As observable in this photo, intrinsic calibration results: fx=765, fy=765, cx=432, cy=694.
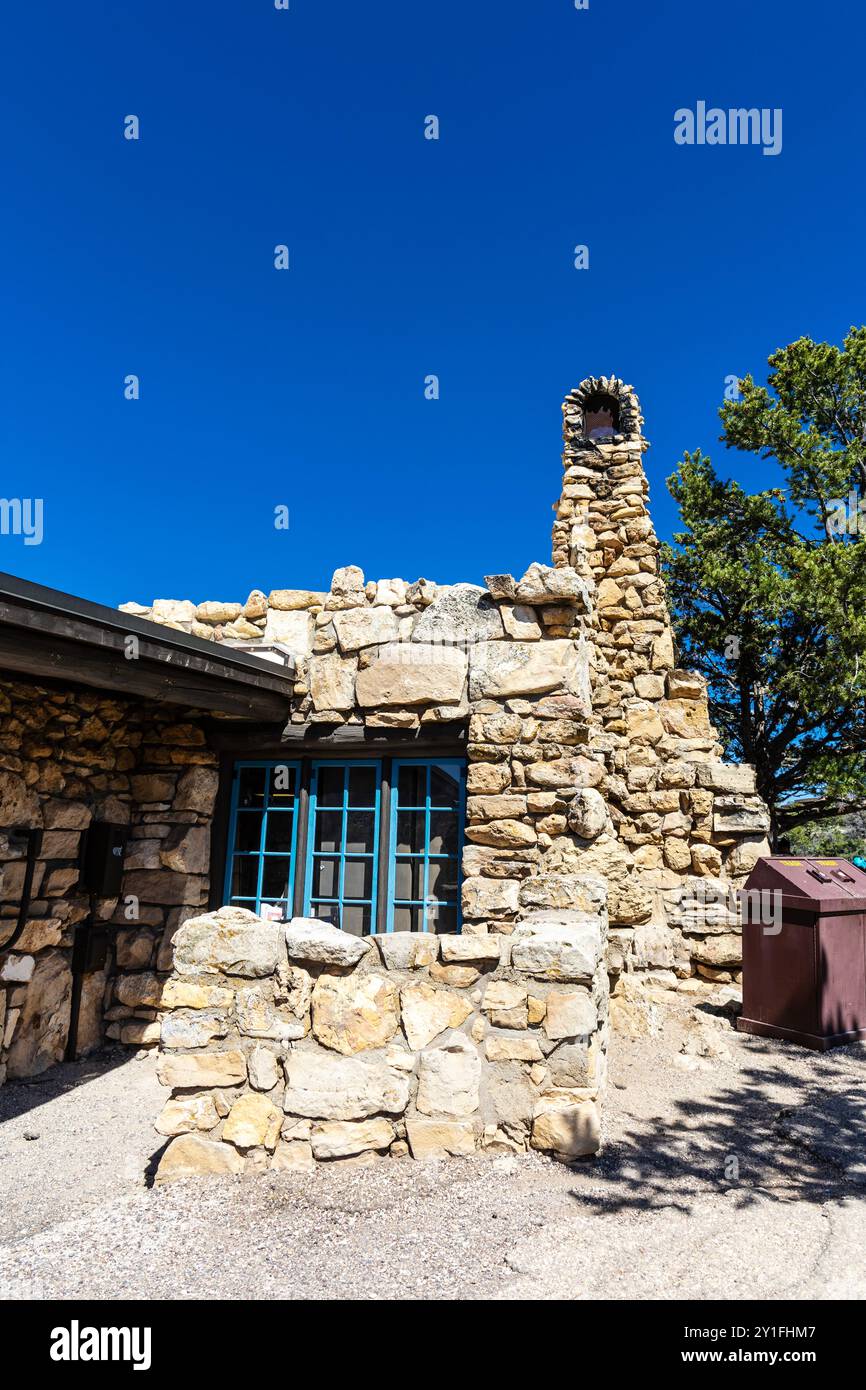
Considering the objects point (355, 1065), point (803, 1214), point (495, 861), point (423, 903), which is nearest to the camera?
point (803, 1214)

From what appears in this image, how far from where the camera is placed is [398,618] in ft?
17.5

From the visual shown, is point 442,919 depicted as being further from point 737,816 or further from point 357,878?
point 737,816

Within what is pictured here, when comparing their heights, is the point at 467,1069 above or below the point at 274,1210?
above

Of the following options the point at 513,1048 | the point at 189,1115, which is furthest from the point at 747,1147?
the point at 189,1115

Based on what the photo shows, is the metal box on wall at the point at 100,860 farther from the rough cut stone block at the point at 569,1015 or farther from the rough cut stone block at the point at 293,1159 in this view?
the rough cut stone block at the point at 569,1015

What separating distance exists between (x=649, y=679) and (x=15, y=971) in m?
5.38

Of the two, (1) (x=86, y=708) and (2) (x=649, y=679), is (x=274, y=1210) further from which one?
(2) (x=649, y=679)

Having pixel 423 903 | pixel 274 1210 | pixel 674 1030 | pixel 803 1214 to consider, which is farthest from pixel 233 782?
pixel 803 1214

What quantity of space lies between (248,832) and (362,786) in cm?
101

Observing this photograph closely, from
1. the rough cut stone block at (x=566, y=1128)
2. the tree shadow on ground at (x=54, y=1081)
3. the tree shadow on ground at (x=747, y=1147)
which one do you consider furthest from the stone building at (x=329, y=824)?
the tree shadow on ground at (x=747, y=1147)

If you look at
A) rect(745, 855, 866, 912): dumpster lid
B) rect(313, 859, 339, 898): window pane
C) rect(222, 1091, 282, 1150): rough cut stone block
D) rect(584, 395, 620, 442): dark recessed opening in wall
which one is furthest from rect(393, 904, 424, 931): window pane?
rect(584, 395, 620, 442): dark recessed opening in wall

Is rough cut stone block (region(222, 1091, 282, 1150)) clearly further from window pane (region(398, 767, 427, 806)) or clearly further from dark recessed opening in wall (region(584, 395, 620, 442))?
dark recessed opening in wall (region(584, 395, 620, 442))

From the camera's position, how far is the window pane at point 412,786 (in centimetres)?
531

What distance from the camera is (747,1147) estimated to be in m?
3.53
